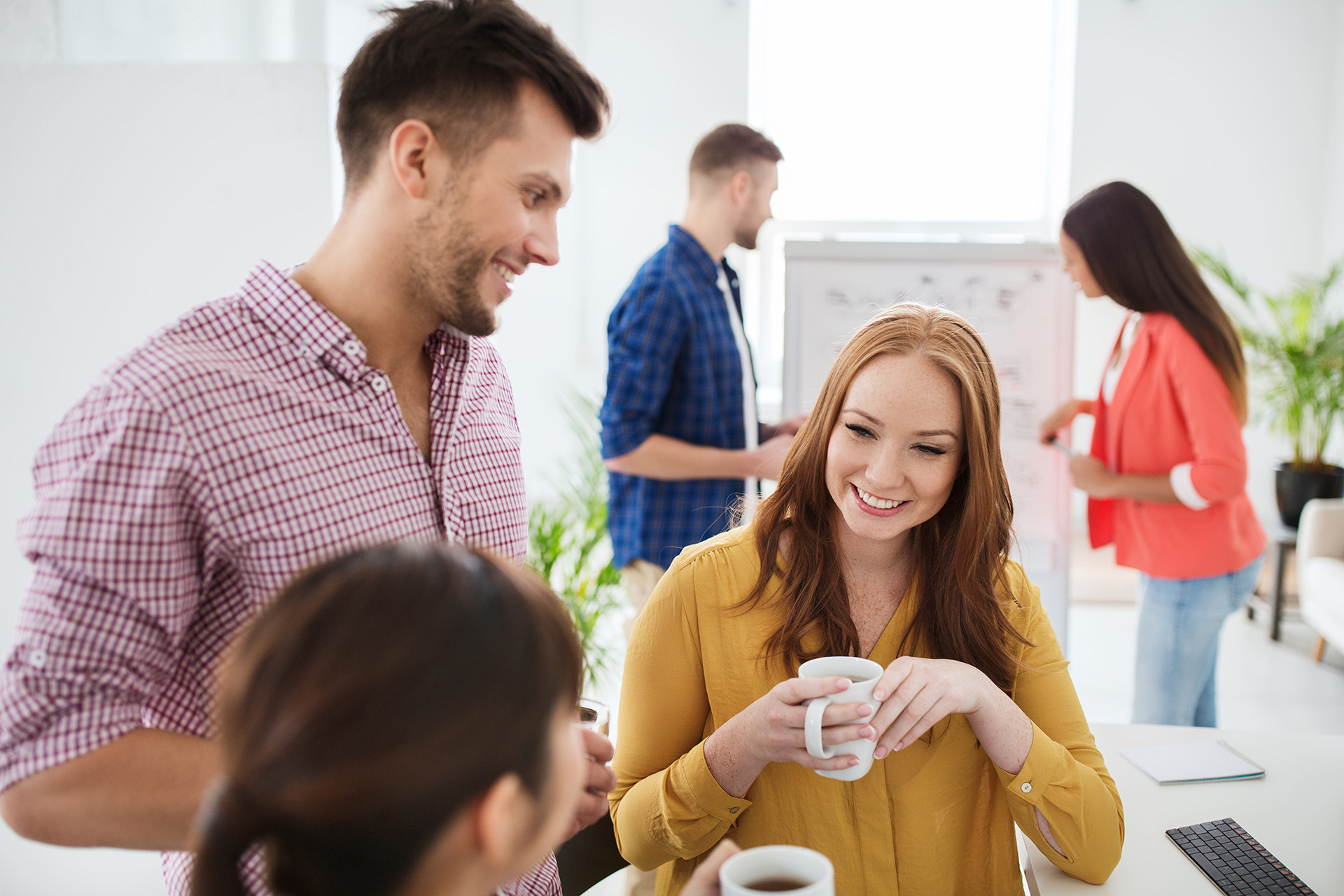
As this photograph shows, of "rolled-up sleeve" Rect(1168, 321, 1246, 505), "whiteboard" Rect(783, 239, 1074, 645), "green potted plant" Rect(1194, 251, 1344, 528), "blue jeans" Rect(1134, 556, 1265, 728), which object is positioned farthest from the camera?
"green potted plant" Rect(1194, 251, 1344, 528)

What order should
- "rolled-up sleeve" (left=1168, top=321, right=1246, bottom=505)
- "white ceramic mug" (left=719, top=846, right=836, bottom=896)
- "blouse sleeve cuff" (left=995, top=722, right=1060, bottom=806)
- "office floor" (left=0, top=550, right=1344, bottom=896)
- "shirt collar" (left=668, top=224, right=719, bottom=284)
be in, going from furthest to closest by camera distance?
"office floor" (left=0, top=550, right=1344, bottom=896) → "shirt collar" (left=668, top=224, right=719, bottom=284) → "rolled-up sleeve" (left=1168, top=321, right=1246, bottom=505) → "blouse sleeve cuff" (left=995, top=722, right=1060, bottom=806) → "white ceramic mug" (left=719, top=846, right=836, bottom=896)

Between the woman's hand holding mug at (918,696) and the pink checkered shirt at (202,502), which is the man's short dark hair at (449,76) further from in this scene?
the woman's hand holding mug at (918,696)

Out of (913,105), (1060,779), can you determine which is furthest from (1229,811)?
(913,105)

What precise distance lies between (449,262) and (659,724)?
0.68 meters

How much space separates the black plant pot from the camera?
14.3 feet

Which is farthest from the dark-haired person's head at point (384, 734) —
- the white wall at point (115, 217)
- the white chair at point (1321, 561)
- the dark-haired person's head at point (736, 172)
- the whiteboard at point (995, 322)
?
the white chair at point (1321, 561)

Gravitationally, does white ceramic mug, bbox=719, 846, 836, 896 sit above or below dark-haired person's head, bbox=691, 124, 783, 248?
below

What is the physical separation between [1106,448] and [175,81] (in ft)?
8.23

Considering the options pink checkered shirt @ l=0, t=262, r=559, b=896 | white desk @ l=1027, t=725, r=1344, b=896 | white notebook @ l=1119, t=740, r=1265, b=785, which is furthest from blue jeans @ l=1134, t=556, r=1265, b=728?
pink checkered shirt @ l=0, t=262, r=559, b=896

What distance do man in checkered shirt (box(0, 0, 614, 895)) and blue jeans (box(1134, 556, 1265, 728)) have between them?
1937 mm


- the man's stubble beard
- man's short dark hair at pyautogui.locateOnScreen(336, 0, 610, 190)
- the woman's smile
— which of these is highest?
man's short dark hair at pyautogui.locateOnScreen(336, 0, 610, 190)

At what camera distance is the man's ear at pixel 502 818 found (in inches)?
24.2

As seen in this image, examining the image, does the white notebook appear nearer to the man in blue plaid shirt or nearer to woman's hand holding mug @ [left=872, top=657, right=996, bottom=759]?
woman's hand holding mug @ [left=872, top=657, right=996, bottom=759]

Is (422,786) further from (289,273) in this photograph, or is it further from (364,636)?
(289,273)
